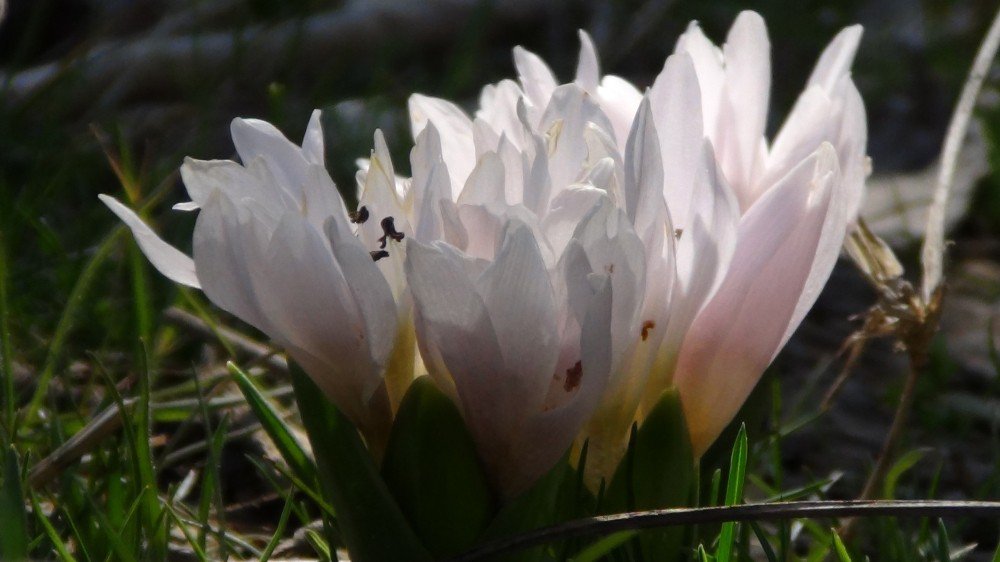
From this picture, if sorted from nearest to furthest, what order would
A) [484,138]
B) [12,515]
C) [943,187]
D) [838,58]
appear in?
1. [12,515]
2. [484,138]
3. [838,58]
4. [943,187]

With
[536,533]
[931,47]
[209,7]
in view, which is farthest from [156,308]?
[931,47]

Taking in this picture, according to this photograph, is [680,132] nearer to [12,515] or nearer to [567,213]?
[567,213]

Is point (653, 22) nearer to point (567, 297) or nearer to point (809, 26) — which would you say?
point (809, 26)

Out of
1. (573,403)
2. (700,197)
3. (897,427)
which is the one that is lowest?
(897,427)

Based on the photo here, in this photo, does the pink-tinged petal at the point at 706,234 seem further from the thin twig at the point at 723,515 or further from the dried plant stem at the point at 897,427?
the dried plant stem at the point at 897,427

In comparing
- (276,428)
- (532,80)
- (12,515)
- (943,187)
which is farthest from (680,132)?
(943,187)
